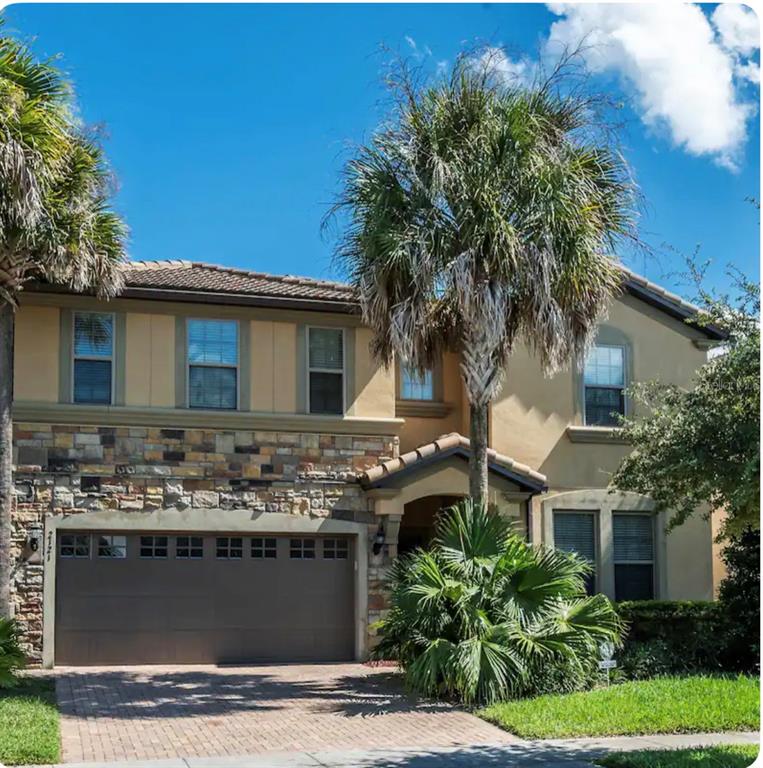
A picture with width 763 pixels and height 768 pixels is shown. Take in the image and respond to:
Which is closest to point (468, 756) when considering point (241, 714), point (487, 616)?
point (241, 714)

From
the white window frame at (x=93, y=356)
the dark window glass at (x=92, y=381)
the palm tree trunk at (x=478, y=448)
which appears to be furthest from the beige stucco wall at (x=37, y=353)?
the palm tree trunk at (x=478, y=448)

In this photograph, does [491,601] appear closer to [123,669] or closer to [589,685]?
[589,685]

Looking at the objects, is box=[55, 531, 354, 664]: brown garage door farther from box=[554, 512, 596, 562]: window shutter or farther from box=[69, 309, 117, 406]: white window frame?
box=[554, 512, 596, 562]: window shutter

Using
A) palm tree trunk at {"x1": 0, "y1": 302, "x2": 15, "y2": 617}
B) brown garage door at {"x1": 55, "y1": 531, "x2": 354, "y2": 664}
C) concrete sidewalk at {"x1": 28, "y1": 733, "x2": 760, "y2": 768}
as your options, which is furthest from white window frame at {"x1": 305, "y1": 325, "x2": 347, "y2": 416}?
concrete sidewalk at {"x1": 28, "y1": 733, "x2": 760, "y2": 768}

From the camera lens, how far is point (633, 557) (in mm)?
22031

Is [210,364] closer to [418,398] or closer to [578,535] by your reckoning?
[418,398]

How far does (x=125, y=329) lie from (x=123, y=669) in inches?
221

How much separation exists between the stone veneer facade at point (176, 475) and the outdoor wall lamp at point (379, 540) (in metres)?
0.16

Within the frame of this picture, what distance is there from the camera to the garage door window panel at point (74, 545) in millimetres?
19297

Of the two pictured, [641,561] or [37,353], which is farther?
[641,561]

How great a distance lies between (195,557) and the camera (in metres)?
19.9

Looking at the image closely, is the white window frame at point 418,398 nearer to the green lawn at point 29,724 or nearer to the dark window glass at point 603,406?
the dark window glass at point 603,406

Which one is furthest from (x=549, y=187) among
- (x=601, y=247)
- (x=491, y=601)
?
(x=491, y=601)

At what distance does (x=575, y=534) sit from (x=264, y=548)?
19.2 ft
